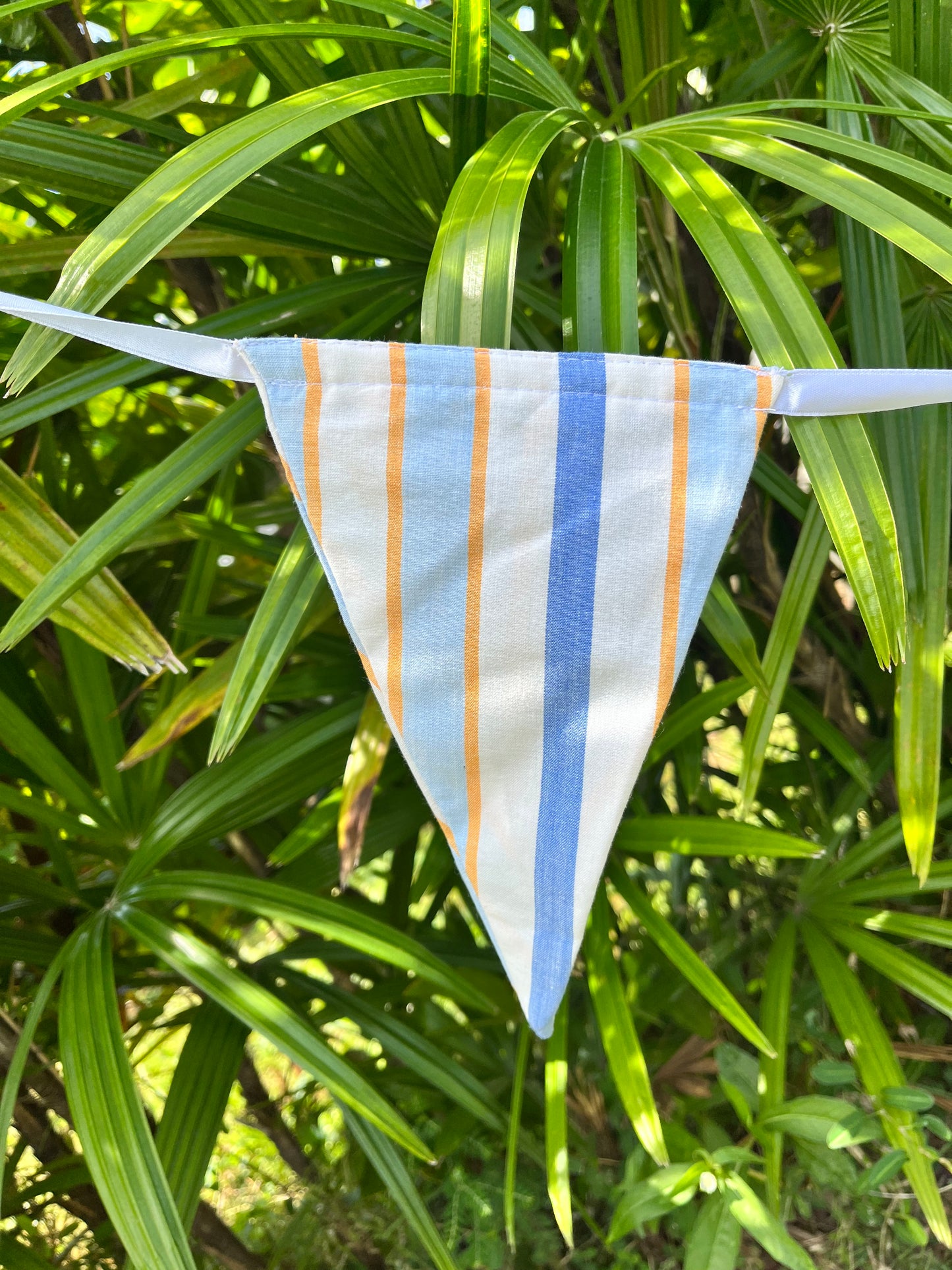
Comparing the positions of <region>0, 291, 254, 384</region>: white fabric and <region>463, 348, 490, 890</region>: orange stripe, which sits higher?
<region>0, 291, 254, 384</region>: white fabric

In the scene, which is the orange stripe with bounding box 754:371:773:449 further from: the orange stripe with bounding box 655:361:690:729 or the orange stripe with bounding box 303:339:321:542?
the orange stripe with bounding box 303:339:321:542

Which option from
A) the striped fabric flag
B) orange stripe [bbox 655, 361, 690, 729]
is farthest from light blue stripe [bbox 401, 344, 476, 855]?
orange stripe [bbox 655, 361, 690, 729]

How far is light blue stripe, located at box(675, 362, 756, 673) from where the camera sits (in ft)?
1.38

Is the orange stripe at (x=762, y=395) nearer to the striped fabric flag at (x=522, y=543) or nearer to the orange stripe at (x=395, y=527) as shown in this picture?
the striped fabric flag at (x=522, y=543)

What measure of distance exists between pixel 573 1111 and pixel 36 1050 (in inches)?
22.8

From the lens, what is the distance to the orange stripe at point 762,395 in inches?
16.2

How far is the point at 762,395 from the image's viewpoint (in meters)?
0.42

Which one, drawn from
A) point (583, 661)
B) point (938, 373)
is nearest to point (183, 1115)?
point (583, 661)

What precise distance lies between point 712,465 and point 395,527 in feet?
0.53

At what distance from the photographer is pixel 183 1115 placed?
2.23 ft

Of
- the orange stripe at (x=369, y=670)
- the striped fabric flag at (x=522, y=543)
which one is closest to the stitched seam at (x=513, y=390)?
the striped fabric flag at (x=522, y=543)

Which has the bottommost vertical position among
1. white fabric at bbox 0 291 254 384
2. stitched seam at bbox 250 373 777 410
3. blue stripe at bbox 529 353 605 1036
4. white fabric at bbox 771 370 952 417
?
blue stripe at bbox 529 353 605 1036

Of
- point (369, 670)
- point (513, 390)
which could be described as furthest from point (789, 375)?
point (369, 670)

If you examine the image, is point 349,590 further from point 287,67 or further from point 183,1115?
point 183,1115
